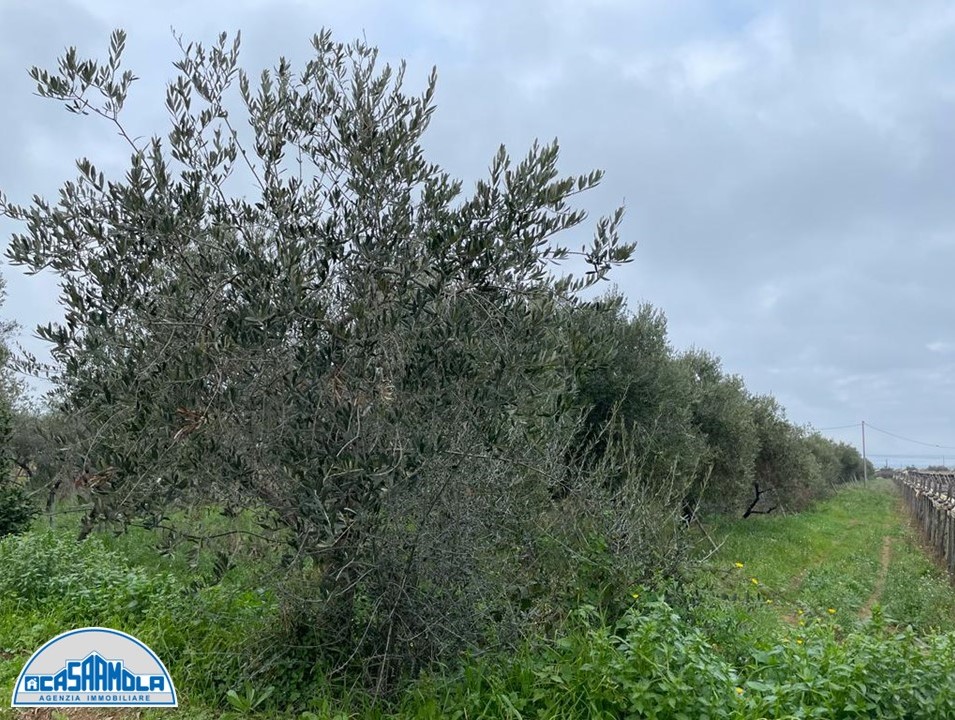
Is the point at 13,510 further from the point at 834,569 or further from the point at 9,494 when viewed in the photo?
the point at 834,569

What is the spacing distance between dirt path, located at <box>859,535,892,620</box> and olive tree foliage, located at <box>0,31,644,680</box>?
20.2ft

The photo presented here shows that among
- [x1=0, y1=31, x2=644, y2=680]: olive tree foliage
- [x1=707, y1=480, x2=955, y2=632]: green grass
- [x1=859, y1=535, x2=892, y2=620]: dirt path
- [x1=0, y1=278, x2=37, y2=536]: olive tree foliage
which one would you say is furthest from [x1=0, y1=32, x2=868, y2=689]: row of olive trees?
[x1=0, y1=278, x2=37, y2=536]: olive tree foliage

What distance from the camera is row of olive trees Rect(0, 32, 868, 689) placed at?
153 inches

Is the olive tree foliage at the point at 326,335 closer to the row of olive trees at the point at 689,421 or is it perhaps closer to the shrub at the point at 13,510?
the row of olive trees at the point at 689,421

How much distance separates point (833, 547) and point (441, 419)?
724 inches

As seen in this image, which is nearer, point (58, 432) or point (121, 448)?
point (121, 448)

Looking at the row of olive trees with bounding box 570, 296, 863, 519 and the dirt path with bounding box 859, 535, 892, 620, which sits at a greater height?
the row of olive trees with bounding box 570, 296, 863, 519

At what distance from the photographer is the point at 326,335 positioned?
13.1ft

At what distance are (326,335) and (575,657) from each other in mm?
2654

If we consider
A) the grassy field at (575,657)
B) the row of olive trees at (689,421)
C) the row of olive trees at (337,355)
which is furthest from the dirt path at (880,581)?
the row of olive trees at (337,355)

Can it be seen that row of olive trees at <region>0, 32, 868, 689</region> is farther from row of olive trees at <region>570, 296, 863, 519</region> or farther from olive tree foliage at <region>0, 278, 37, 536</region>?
olive tree foliage at <region>0, 278, 37, 536</region>

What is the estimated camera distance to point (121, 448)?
387 centimetres

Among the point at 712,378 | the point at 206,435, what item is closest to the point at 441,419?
the point at 206,435

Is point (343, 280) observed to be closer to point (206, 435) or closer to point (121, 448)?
point (206, 435)
